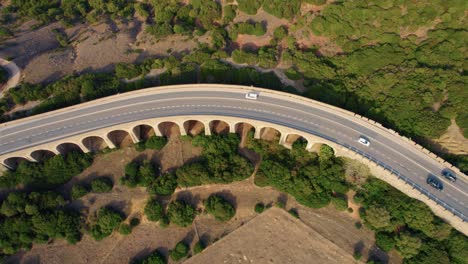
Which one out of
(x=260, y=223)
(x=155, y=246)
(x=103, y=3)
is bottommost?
(x=155, y=246)

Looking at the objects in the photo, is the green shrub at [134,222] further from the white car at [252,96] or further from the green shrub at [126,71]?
the green shrub at [126,71]

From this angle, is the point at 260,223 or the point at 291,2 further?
the point at 291,2

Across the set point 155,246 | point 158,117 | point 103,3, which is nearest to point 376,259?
point 155,246

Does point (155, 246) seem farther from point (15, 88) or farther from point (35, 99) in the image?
point (15, 88)

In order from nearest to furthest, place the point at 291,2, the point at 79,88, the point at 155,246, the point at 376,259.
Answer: the point at 376,259 → the point at 155,246 → the point at 79,88 → the point at 291,2

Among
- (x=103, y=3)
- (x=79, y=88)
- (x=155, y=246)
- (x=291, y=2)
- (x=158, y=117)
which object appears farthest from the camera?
(x=103, y=3)

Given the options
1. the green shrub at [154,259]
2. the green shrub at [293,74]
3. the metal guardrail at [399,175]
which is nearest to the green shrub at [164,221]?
the green shrub at [154,259]
